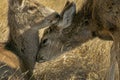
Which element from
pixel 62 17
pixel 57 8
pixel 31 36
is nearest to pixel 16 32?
pixel 31 36

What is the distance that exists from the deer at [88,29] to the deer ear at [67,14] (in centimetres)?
2

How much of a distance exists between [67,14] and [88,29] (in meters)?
0.41

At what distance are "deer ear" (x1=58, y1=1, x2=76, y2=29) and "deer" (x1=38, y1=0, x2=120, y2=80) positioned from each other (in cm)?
2

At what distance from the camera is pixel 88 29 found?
870cm

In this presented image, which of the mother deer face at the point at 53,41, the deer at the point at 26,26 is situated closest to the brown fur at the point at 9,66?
the deer at the point at 26,26

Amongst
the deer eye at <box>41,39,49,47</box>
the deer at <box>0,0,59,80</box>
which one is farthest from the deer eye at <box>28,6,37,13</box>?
the deer eye at <box>41,39,49,47</box>

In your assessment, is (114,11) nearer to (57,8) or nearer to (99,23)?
(99,23)

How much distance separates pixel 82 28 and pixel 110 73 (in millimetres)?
847

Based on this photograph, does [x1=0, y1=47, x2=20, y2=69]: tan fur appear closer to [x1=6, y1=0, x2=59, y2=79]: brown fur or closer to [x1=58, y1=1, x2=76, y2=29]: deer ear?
[x1=6, y1=0, x2=59, y2=79]: brown fur

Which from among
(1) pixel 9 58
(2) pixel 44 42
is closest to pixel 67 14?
(2) pixel 44 42

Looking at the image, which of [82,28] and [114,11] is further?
[82,28]

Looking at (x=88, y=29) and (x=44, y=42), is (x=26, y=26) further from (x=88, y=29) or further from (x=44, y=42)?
(x=88, y=29)

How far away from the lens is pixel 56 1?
11984 millimetres

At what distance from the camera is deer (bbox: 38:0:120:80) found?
8.02 m
